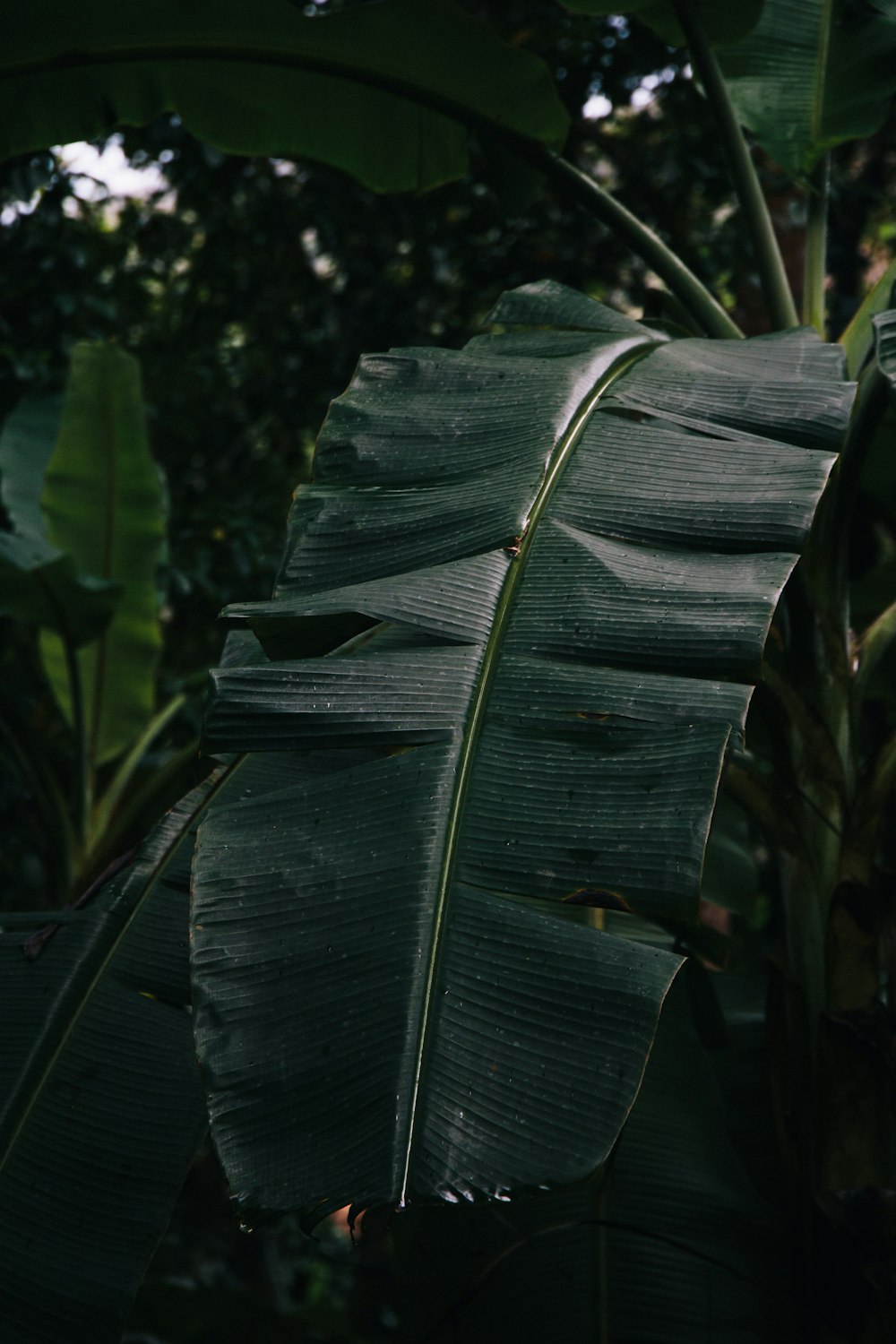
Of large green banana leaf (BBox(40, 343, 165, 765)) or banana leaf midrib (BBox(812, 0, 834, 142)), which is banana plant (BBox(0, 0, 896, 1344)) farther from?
large green banana leaf (BBox(40, 343, 165, 765))

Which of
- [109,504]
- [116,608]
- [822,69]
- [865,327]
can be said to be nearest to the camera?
[865,327]

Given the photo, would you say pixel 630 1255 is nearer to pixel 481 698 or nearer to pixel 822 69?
pixel 481 698

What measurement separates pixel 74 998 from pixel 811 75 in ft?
5.78

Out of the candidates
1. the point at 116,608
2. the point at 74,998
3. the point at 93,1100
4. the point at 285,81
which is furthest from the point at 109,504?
the point at 93,1100

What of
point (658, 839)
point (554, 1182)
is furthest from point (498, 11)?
point (554, 1182)

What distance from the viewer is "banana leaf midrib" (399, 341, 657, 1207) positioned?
0.74 metres

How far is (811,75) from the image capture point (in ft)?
5.95

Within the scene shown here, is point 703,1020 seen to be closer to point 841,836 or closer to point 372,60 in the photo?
point 841,836

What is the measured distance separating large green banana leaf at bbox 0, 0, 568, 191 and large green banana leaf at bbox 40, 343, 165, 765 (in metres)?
0.86

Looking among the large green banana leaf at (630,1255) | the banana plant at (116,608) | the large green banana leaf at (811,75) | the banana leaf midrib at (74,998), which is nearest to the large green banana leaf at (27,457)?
the banana plant at (116,608)

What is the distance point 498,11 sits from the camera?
3414 mm

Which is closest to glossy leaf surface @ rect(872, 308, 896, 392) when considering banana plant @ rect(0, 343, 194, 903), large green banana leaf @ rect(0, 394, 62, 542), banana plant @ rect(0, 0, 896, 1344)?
banana plant @ rect(0, 0, 896, 1344)

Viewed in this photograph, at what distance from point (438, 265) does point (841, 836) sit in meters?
2.78

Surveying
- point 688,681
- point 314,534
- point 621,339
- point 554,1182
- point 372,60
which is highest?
point 372,60
